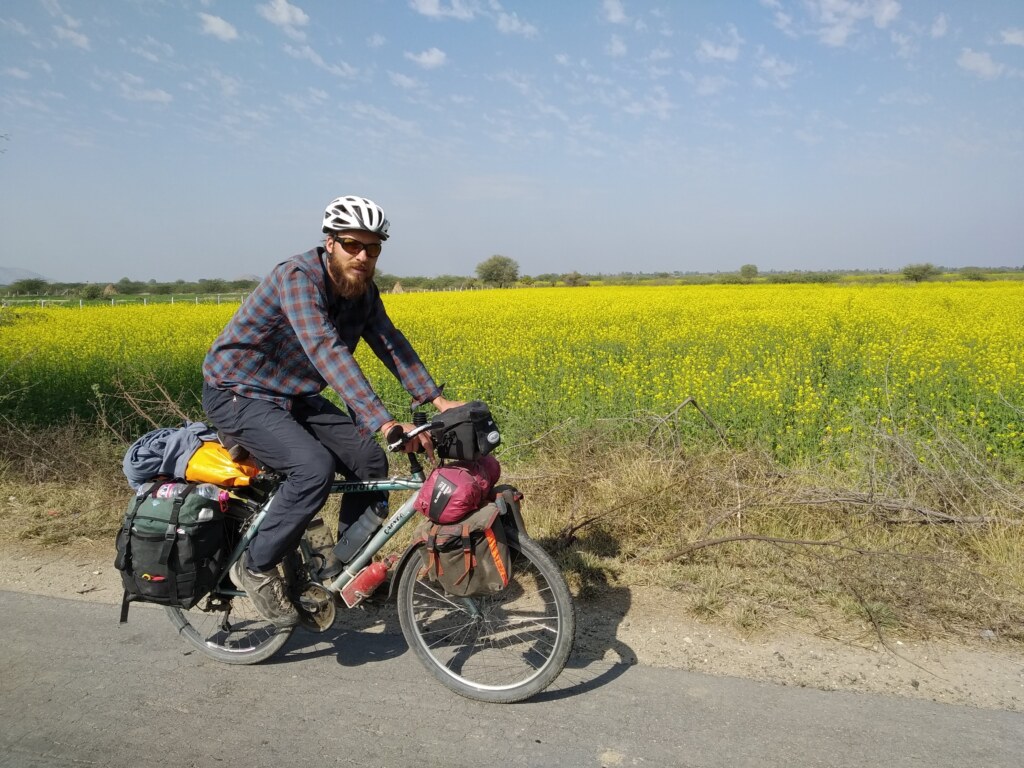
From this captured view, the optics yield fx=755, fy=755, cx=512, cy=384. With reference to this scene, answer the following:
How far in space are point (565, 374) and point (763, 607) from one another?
608 centimetres

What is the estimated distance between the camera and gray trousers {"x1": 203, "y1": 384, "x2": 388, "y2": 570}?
315 centimetres

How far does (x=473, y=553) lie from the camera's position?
3006mm

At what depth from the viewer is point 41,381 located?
9000 millimetres

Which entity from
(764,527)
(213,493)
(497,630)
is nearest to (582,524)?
(764,527)

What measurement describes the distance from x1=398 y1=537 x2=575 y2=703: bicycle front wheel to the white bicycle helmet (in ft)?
4.51

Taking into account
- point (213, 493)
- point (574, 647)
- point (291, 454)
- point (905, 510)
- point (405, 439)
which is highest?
point (405, 439)

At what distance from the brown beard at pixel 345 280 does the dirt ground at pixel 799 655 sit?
1.92m

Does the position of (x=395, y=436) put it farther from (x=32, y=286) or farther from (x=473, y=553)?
(x=32, y=286)

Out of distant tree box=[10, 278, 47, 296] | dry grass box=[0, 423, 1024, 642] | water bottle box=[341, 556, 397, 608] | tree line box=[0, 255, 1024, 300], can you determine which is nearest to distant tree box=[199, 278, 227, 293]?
tree line box=[0, 255, 1024, 300]

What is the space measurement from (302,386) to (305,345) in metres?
0.40

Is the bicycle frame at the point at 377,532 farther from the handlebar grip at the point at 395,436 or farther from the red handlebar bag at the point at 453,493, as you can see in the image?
the handlebar grip at the point at 395,436

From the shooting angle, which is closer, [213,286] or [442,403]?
[442,403]

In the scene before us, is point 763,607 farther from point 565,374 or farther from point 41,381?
point 41,381

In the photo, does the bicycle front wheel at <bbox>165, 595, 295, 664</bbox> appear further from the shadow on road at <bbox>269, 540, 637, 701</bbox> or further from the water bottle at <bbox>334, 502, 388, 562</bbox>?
the water bottle at <bbox>334, 502, 388, 562</bbox>
